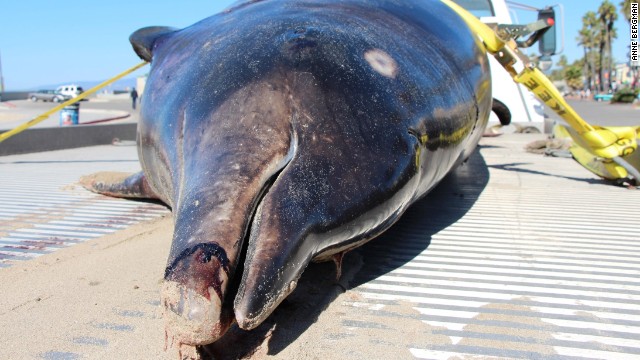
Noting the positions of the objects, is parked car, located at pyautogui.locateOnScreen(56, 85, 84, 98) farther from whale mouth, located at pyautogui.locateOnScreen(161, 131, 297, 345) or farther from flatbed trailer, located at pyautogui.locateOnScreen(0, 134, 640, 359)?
whale mouth, located at pyautogui.locateOnScreen(161, 131, 297, 345)

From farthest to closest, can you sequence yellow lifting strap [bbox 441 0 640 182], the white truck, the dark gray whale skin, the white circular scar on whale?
the white truck
yellow lifting strap [bbox 441 0 640 182]
the white circular scar on whale
the dark gray whale skin

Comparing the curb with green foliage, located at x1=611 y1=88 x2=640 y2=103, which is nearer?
the curb

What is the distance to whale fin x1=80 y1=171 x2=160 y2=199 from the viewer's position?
5477 millimetres

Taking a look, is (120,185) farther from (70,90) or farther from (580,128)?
(70,90)

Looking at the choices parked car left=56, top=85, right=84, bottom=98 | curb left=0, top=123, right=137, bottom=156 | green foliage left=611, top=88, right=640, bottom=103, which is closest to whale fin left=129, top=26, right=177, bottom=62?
curb left=0, top=123, right=137, bottom=156

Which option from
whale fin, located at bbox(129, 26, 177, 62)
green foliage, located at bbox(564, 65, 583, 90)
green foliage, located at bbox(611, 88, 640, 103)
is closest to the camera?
whale fin, located at bbox(129, 26, 177, 62)

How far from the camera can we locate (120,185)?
5.72 meters

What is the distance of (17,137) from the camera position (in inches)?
425

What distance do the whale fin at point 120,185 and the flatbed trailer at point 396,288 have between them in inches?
5.5

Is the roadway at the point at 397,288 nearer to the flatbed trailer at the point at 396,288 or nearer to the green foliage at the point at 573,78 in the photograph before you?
the flatbed trailer at the point at 396,288

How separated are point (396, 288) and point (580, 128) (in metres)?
4.49

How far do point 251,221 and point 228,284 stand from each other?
0.93 feet

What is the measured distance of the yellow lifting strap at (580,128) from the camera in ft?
20.8

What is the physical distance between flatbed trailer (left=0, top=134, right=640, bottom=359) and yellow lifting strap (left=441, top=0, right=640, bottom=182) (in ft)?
3.84
